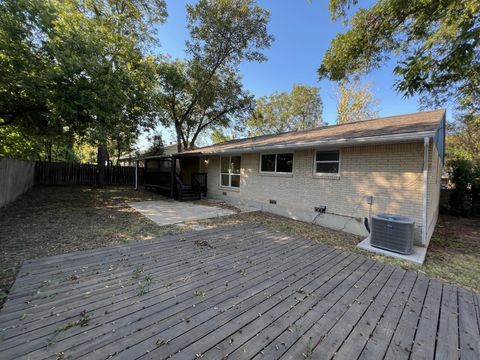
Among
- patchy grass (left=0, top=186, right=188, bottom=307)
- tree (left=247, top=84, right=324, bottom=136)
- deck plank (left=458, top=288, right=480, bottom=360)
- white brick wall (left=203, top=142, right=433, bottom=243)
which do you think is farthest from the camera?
tree (left=247, top=84, right=324, bottom=136)

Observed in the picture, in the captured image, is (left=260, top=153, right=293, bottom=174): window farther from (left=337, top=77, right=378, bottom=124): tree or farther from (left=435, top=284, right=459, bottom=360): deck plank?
(left=337, top=77, right=378, bottom=124): tree

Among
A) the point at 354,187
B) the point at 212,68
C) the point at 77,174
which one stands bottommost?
the point at 77,174

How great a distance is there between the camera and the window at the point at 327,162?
7.01 m

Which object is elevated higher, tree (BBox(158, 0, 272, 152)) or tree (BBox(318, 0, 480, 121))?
tree (BBox(158, 0, 272, 152))

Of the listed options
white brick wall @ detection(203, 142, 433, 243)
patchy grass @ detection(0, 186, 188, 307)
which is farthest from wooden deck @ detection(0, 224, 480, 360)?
white brick wall @ detection(203, 142, 433, 243)

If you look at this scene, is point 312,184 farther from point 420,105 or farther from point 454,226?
point 420,105

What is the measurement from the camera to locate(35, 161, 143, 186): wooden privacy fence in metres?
14.8

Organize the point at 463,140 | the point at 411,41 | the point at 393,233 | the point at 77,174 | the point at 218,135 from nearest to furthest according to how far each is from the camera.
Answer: the point at 393,233
the point at 411,41
the point at 77,174
the point at 463,140
the point at 218,135

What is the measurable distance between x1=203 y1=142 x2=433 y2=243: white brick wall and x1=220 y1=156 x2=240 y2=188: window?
1.58 meters

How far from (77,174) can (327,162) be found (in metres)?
17.4

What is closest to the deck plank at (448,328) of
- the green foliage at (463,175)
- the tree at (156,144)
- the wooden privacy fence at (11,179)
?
the green foliage at (463,175)

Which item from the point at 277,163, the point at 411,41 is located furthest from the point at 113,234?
the point at 411,41

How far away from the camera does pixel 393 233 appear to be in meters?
4.86

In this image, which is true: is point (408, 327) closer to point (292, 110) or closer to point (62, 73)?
point (62, 73)
